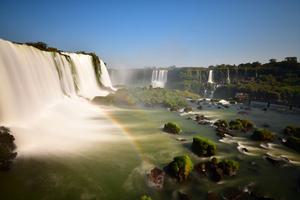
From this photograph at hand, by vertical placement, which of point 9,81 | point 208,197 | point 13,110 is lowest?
point 208,197

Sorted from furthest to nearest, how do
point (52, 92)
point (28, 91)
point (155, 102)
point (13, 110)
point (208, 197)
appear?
point (155, 102), point (52, 92), point (28, 91), point (13, 110), point (208, 197)

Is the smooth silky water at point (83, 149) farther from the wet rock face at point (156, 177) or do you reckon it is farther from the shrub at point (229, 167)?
the shrub at point (229, 167)

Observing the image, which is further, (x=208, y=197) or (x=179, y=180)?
(x=179, y=180)

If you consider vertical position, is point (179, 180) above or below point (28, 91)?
below

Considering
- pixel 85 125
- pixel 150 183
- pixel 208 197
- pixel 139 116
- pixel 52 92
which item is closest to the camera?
pixel 208 197

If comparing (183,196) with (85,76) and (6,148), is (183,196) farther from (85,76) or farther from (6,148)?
(85,76)

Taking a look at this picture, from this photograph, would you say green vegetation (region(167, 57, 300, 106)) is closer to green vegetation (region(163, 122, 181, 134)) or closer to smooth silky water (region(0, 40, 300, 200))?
smooth silky water (region(0, 40, 300, 200))

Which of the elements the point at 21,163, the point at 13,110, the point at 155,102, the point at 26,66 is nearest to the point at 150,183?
the point at 21,163

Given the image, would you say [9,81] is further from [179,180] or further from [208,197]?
[208,197]
